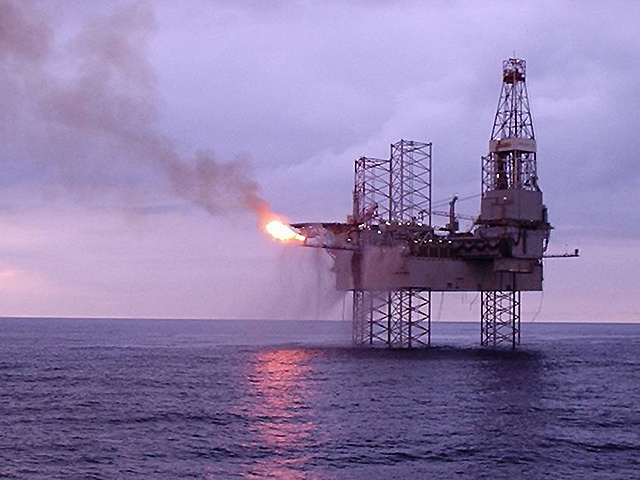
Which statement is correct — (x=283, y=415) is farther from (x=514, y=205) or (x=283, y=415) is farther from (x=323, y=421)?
(x=514, y=205)

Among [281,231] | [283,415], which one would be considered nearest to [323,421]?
[283,415]

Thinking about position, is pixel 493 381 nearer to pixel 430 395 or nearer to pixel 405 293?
pixel 430 395

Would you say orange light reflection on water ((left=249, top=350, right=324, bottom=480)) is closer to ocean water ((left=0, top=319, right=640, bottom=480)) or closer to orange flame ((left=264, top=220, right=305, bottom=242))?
ocean water ((left=0, top=319, right=640, bottom=480))

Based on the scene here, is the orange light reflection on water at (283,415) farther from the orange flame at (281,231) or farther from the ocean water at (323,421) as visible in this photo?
the orange flame at (281,231)

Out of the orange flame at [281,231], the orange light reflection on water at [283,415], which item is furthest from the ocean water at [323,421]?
the orange flame at [281,231]

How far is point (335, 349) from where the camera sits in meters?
92.2

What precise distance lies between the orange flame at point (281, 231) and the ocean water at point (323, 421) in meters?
9.88

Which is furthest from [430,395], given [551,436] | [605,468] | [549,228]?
[549,228]

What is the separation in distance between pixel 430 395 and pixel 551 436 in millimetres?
14052

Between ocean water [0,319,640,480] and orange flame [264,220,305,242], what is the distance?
9.88 metres

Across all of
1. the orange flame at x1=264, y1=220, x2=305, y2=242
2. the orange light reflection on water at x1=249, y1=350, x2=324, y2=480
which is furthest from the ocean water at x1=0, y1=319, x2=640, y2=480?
the orange flame at x1=264, y1=220, x2=305, y2=242

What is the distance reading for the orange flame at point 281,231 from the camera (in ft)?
238

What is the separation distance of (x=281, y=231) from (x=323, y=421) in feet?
96.0

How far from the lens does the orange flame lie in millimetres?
72438
